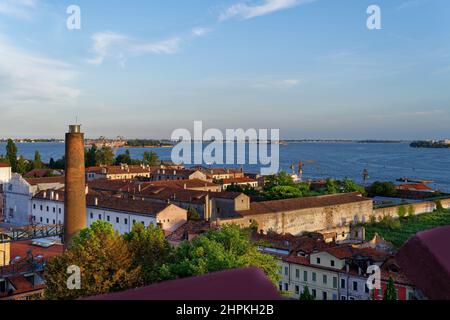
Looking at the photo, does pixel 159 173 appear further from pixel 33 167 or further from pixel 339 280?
pixel 339 280

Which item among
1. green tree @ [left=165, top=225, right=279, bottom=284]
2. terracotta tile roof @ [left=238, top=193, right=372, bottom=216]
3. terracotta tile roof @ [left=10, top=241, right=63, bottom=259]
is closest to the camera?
green tree @ [left=165, top=225, right=279, bottom=284]

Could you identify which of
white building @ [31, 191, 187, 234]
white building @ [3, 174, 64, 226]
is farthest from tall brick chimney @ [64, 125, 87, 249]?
white building @ [3, 174, 64, 226]

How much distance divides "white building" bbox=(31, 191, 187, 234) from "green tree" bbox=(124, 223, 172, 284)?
6.66 m

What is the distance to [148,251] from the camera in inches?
567

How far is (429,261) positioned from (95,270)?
1197cm

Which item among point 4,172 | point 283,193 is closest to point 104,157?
point 4,172

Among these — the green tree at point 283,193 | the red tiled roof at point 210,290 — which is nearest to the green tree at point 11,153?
the green tree at point 283,193

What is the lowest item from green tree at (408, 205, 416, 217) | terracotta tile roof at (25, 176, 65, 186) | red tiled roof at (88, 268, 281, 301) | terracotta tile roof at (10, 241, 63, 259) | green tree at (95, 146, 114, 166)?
green tree at (408, 205, 416, 217)

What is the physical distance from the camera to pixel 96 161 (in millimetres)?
62969

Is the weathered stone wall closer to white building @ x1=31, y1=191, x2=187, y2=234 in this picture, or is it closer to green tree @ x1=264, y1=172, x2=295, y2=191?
white building @ x1=31, y1=191, x2=187, y2=234

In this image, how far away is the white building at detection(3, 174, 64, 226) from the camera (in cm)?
3189

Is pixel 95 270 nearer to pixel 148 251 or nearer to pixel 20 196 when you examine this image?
pixel 148 251

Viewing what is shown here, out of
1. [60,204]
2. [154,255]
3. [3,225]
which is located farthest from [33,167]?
[154,255]

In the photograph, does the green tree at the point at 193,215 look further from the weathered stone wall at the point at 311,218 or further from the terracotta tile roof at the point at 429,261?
the terracotta tile roof at the point at 429,261
